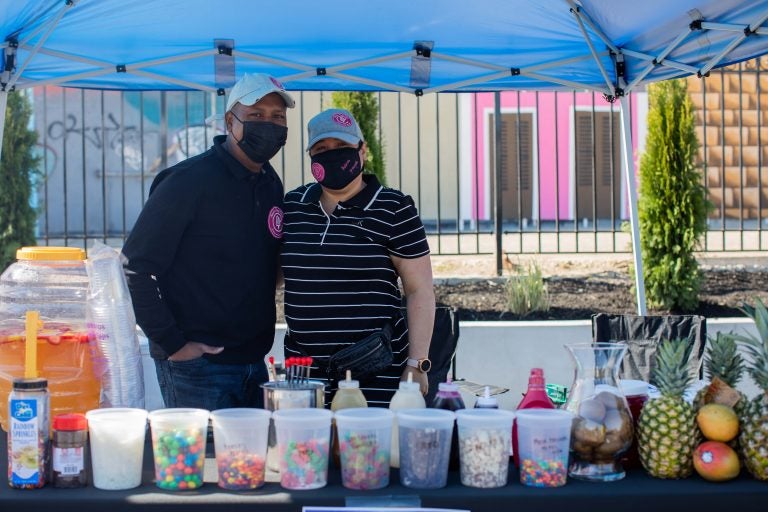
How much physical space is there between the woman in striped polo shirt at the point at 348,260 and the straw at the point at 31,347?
89 centimetres

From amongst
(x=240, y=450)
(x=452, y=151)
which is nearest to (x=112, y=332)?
(x=240, y=450)

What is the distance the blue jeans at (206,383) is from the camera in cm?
316

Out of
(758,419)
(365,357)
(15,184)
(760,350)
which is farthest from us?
(15,184)

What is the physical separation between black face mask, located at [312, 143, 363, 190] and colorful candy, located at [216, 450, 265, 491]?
1170 mm

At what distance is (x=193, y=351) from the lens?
311 cm

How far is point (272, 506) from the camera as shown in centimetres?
216

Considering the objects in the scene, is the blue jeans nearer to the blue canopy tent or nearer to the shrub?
the blue canopy tent

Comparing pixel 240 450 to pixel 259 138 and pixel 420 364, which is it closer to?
pixel 420 364

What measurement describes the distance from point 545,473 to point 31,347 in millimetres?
1400

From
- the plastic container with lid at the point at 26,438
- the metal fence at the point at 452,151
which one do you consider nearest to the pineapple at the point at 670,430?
the plastic container with lid at the point at 26,438

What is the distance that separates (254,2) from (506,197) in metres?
9.88

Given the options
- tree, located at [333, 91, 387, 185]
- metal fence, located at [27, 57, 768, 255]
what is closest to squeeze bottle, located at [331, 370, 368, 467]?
tree, located at [333, 91, 387, 185]

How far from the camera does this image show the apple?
2244 millimetres

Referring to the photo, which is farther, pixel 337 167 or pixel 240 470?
pixel 337 167
